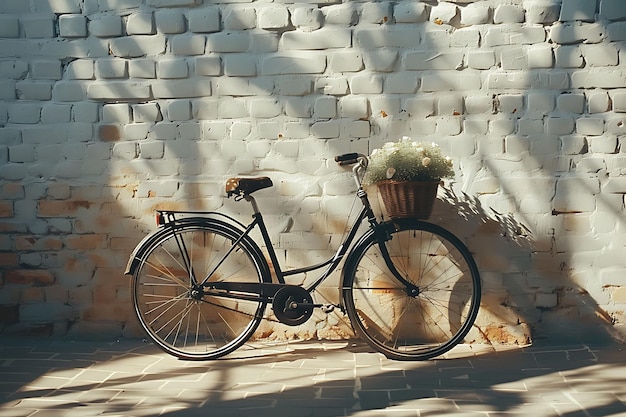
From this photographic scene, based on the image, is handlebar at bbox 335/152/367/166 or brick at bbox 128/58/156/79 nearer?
handlebar at bbox 335/152/367/166

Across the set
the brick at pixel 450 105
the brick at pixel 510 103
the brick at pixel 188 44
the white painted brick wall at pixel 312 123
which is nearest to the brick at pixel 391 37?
the white painted brick wall at pixel 312 123

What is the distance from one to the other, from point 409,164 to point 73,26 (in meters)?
2.20

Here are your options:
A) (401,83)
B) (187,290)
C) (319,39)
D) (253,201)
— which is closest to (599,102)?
(401,83)

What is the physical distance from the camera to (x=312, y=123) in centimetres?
457

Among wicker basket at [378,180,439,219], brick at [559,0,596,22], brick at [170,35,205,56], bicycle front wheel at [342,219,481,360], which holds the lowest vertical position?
bicycle front wheel at [342,219,481,360]

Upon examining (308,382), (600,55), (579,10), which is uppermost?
(579,10)

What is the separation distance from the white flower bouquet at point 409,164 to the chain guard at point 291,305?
0.74 m

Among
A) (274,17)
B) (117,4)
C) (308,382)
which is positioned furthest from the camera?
(117,4)

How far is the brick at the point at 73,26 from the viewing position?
466cm

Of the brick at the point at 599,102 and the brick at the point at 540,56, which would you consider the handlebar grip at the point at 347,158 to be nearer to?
the brick at the point at 540,56

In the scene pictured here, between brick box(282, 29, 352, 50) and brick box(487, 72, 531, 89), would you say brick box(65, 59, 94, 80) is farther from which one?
brick box(487, 72, 531, 89)

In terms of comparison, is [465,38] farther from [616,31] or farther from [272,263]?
[272,263]

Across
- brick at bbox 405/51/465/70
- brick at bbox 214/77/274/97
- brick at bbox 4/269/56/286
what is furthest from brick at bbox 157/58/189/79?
brick at bbox 4/269/56/286

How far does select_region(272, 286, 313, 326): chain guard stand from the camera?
4.25 meters
